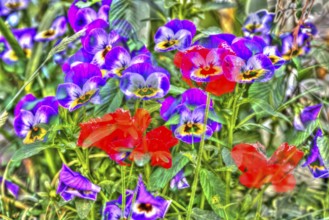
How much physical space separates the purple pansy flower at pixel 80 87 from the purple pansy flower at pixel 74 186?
90mm

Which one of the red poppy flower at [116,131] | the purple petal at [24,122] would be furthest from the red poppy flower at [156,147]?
the purple petal at [24,122]

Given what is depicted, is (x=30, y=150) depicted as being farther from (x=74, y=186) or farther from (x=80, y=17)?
(x=80, y=17)

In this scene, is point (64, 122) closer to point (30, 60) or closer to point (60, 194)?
point (60, 194)

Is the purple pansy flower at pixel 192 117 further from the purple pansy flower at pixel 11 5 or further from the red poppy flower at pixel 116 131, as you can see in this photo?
the purple pansy flower at pixel 11 5

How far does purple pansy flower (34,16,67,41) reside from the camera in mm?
1227

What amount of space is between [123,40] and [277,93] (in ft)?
0.87

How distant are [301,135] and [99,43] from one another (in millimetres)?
350

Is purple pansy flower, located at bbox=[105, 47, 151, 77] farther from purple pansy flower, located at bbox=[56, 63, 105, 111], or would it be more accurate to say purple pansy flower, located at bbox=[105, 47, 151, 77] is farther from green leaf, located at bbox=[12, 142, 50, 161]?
green leaf, located at bbox=[12, 142, 50, 161]

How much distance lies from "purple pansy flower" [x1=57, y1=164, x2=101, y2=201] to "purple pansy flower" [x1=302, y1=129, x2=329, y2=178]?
0.34m

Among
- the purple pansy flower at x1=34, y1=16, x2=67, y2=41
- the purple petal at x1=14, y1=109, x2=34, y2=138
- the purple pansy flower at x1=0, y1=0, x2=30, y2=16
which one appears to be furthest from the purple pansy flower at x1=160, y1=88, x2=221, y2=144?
the purple pansy flower at x1=0, y1=0, x2=30, y2=16

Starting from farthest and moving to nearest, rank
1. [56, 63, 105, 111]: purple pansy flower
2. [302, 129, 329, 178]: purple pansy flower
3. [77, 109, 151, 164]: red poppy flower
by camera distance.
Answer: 1. [302, 129, 329, 178]: purple pansy flower
2. [56, 63, 105, 111]: purple pansy flower
3. [77, 109, 151, 164]: red poppy flower

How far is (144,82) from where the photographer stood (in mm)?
942


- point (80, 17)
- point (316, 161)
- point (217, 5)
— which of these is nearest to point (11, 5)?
point (80, 17)

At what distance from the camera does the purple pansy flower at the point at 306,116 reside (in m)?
1.07
